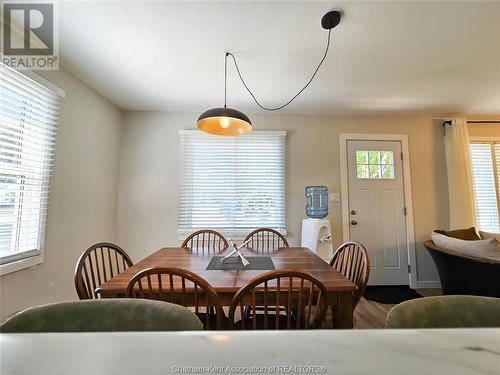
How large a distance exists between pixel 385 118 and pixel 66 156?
3.99 meters

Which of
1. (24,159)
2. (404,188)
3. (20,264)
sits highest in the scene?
(24,159)

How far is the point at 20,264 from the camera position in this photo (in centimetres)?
174

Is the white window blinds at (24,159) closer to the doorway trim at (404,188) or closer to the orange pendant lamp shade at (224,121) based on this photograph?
the orange pendant lamp shade at (224,121)

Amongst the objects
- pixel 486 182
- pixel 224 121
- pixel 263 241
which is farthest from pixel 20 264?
pixel 486 182

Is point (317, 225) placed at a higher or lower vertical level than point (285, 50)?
lower

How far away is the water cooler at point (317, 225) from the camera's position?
2.88 metres

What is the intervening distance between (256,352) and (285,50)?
2.08 meters

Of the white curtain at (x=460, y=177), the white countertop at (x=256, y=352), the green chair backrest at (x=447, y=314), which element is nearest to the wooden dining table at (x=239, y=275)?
the green chair backrest at (x=447, y=314)

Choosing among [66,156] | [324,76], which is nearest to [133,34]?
[66,156]

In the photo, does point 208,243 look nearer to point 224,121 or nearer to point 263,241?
point 263,241

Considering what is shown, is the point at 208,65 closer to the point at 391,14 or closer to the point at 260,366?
the point at 391,14

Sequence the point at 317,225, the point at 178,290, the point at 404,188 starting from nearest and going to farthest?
the point at 178,290, the point at 317,225, the point at 404,188

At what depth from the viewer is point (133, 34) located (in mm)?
1744

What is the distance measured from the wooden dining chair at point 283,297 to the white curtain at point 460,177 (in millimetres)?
3127
